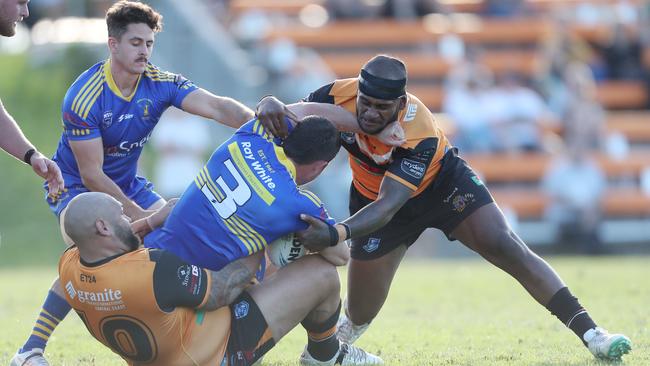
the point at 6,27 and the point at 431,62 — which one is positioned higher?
the point at 6,27

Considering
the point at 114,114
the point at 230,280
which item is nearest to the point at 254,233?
the point at 230,280

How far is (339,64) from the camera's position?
797 inches

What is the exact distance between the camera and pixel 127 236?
6.28 metres

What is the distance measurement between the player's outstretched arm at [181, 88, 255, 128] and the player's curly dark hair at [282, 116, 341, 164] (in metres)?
1.08

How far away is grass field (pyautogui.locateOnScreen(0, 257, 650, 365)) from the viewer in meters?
7.75

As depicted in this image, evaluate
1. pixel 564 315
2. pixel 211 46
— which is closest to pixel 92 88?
pixel 564 315

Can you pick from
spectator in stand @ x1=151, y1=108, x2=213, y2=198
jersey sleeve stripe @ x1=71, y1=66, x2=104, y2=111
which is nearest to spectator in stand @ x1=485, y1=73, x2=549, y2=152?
spectator in stand @ x1=151, y1=108, x2=213, y2=198

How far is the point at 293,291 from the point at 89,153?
1.85 m

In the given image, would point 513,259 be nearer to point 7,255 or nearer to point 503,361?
point 503,361

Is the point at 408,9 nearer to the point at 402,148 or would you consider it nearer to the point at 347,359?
the point at 402,148

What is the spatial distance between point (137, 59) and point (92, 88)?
0.37 m

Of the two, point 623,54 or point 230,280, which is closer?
point 230,280

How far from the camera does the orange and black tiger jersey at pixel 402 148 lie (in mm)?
7332

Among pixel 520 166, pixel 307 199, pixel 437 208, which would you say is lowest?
pixel 520 166
